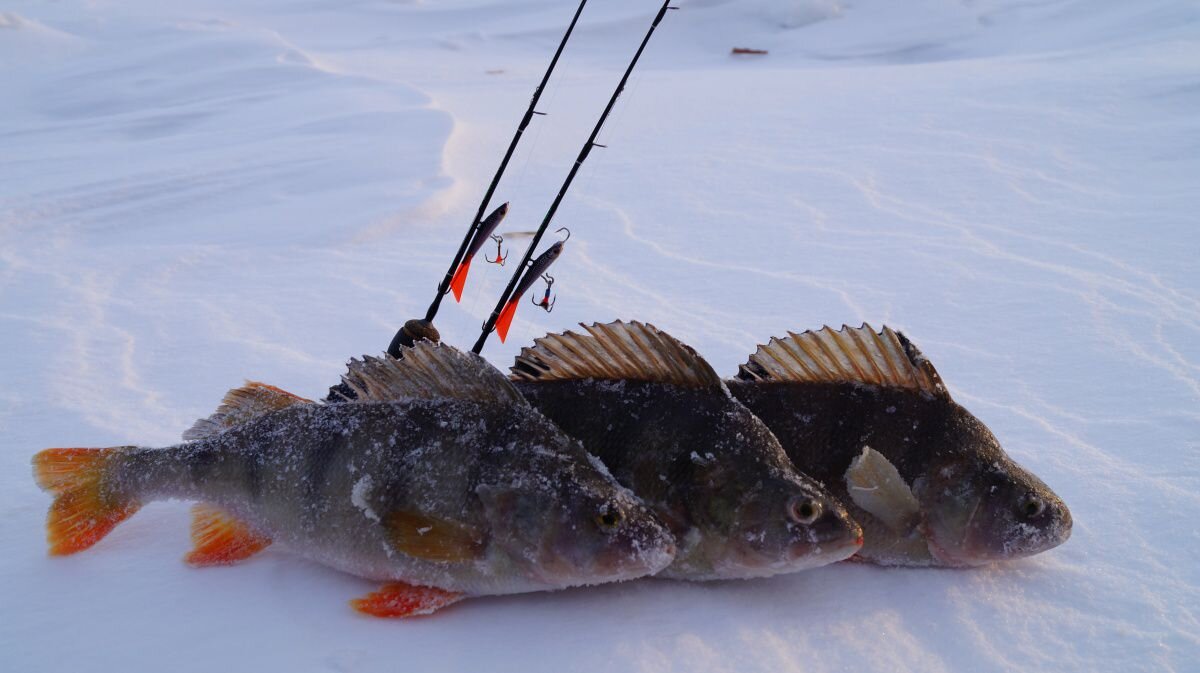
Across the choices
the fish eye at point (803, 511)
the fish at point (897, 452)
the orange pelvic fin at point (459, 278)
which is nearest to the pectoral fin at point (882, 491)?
the fish at point (897, 452)

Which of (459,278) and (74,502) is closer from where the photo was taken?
(74,502)

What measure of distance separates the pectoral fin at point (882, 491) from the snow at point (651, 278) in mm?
171

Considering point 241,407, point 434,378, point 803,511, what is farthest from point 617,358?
point 241,407

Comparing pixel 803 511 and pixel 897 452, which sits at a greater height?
pixel 897 452

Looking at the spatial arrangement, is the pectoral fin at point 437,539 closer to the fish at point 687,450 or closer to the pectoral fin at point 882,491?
the fish at point 687,450

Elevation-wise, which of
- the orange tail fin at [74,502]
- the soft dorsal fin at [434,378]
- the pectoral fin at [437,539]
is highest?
the soft dorsal fin at [434,378]

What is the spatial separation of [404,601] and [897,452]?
56.2 inches

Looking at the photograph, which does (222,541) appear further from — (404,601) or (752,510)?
(752,510)

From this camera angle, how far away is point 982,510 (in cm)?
282

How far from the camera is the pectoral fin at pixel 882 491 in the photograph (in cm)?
279

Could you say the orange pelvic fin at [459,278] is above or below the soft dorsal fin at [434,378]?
below

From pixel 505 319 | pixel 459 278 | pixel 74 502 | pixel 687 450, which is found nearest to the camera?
pixel 687 450

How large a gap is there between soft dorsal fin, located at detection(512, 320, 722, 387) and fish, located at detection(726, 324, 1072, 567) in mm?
244

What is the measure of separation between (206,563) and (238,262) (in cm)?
344
